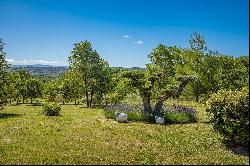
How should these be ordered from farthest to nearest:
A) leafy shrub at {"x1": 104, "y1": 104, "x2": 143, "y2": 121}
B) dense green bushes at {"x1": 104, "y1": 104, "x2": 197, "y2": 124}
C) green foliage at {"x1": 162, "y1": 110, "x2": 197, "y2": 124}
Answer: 1. leafy shrub at {"x1": 104, "y1": 104, "x2": 143, "y2": 121}
2. dense green bushes at {"x1": 104, "y1": 104, "x2": 197, "y2": 124}
3. green foliage at {"x1": 162, "y1": 110, "x2": 197, "y2": 124}

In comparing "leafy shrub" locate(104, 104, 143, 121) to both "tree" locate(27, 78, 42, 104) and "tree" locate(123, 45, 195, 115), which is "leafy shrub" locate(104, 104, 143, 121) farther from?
"tree" locate(27, 78, 42, 104)

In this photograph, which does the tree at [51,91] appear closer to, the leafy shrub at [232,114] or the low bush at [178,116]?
the low bush at [178,116]

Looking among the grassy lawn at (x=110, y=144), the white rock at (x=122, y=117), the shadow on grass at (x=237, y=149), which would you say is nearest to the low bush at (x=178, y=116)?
the grassy lawn at (x=110, y=144)

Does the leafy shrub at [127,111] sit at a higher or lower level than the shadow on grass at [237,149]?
higher

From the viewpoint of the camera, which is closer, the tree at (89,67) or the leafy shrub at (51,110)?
the leafy shrub at (51,110)

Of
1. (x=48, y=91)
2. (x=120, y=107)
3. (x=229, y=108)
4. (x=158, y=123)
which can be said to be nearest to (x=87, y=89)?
(x=48, y=91)

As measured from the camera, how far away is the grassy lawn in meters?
21.0

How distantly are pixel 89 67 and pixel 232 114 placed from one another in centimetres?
4467

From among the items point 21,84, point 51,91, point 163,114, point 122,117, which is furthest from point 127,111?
point 21,84

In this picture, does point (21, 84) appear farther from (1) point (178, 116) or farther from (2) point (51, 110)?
(1) point (178, 116)

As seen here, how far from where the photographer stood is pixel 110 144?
25.1 m

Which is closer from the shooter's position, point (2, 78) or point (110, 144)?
point (110, 144)

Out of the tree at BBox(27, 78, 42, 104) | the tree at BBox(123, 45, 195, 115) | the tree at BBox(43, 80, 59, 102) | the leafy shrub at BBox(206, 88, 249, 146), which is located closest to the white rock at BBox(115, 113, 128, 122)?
the tree at BBox(123, 45, 195, 115)

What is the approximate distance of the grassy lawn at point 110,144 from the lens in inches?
828
